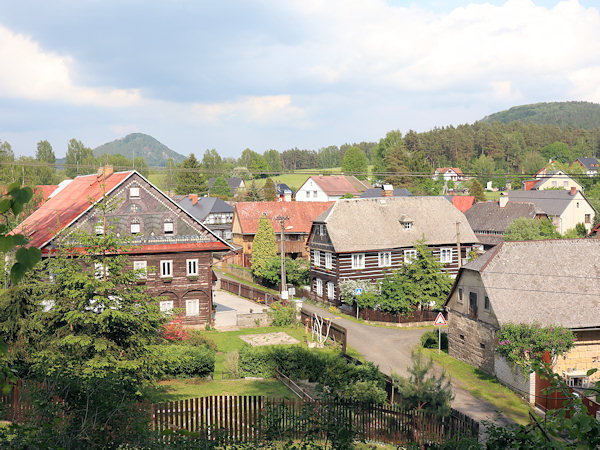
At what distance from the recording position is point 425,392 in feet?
59.9

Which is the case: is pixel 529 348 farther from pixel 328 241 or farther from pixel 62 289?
pixel 328 241

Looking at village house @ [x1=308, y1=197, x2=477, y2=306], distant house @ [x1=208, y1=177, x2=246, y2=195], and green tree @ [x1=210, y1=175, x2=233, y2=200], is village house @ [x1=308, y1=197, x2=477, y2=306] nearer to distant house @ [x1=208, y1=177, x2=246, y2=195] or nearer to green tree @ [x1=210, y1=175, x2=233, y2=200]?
green tree @ [x1=210, y1=175, x2=233, y2=200]

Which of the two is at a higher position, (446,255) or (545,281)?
(545,281)

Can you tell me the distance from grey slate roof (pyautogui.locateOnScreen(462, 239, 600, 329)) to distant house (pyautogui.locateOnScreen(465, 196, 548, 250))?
37450 millimetres

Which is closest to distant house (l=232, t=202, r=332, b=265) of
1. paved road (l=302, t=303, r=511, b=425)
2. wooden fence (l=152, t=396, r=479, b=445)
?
paved road (l=302, t=303, r=511, b=425)

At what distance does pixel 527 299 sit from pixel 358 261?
65.5 feet

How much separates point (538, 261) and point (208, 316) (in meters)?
21.9

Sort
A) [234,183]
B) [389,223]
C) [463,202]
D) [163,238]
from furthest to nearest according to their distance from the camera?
1. [234,183]
2. [463,202]
3. [389,223]
4. [163,238]

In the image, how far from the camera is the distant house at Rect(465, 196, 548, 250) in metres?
67.6

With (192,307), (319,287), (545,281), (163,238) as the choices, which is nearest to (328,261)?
(319,287)

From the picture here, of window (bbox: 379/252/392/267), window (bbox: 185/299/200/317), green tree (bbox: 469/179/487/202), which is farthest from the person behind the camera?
green tree (bbox: 469/179/487/202)

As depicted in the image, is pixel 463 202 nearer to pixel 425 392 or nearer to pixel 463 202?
pixel 463 202

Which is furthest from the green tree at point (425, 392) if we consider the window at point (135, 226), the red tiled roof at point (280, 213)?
the red tiled roof at point (280, 213)

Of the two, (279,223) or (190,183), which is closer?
(279,223)
